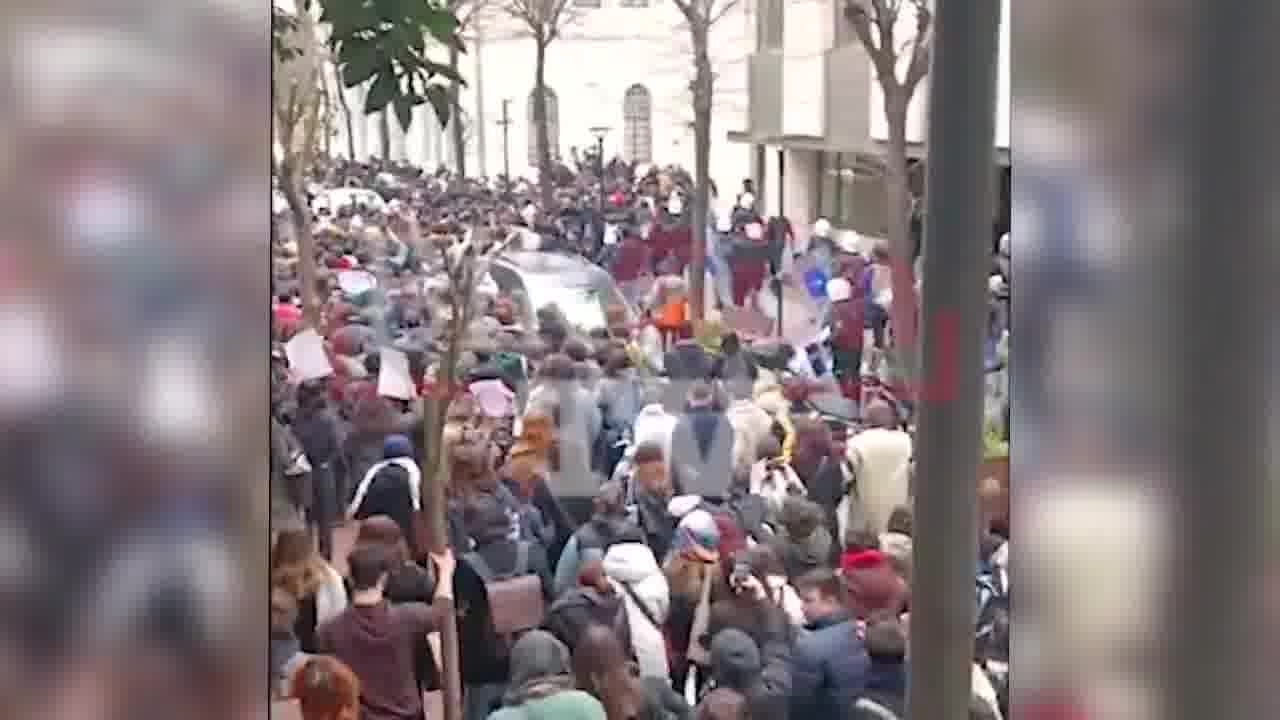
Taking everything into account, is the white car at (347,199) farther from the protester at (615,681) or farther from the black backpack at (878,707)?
the black backpack at (878,707)

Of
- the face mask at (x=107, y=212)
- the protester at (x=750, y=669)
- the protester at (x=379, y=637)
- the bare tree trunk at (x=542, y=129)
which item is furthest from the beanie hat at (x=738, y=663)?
the face mask at (x=107, y=212)

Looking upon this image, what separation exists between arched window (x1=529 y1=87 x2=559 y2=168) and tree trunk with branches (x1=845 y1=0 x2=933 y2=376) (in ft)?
1.20

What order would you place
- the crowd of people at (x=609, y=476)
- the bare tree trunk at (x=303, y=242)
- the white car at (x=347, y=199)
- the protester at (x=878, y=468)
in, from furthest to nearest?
the crowd of people at (x=609, y=476)
the white car at (x=347, y=199)
the protester at (x=878, y=468)
the bare tree trunk at (x=303, y=242)

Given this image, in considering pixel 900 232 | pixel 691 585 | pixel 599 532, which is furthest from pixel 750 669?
pixel 900 232

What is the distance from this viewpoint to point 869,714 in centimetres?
179

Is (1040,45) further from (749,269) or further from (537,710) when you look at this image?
(537,710)

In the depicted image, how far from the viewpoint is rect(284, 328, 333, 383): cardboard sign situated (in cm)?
154

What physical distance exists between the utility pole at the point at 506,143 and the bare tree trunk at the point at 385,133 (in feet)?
0.55

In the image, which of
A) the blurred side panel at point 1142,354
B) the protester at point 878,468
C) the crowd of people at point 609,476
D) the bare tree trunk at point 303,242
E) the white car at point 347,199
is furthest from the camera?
the crowd of people at point 609,476

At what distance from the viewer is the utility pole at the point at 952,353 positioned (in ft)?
4.59

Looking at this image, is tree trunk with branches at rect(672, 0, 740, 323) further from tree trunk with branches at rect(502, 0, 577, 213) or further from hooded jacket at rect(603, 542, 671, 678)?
hooded jacket at rect(603, 542, 671, 678)

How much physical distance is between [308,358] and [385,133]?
0.26 m

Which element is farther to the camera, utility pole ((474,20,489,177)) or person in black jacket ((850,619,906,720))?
utility pole ((474,20,489,177))

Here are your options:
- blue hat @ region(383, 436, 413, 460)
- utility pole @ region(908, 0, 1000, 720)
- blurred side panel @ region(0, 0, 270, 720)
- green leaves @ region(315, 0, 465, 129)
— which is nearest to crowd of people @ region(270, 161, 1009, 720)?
blue hat @ region(383, 436, 413, 460)
